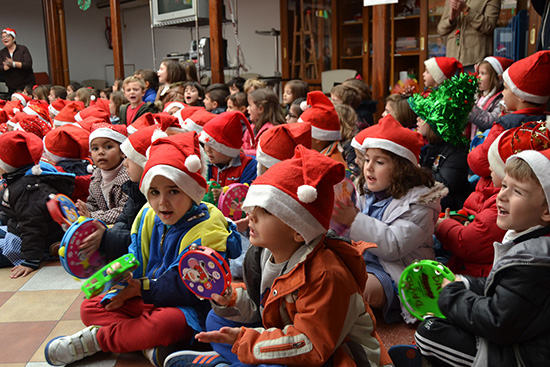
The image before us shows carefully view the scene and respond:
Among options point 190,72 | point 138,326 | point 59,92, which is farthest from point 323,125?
point 59,92

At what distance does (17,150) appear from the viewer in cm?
310

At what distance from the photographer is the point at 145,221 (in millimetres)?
2193

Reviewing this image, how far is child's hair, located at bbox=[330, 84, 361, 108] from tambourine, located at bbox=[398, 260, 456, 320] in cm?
316

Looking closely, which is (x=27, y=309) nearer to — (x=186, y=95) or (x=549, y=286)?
(x=549, y=286)

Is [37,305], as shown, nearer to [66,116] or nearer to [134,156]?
[134,156]

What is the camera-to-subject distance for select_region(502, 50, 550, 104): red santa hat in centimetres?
292

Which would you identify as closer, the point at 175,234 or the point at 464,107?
the point at 175,234

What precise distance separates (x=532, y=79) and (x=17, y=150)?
10.3ft

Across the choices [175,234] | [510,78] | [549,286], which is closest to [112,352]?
[175,234]

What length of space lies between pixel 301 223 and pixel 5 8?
42.0 feet

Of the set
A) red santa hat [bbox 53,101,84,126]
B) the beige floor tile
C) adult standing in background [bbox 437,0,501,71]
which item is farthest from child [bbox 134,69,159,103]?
the beige floor tile

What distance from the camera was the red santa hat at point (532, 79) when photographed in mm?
2924

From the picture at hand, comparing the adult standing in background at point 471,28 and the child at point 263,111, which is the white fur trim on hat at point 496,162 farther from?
the adult standing in background at point 471,28

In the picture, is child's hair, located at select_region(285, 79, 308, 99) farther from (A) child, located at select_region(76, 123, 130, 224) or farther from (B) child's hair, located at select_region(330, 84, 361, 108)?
(A) child, located at select_region(76, 123, 130, 224)
